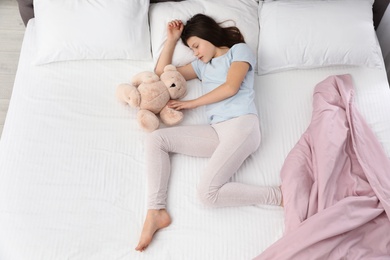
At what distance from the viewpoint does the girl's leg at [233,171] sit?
1.36m

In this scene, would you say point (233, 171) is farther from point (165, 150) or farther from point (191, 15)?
point (191, 15)

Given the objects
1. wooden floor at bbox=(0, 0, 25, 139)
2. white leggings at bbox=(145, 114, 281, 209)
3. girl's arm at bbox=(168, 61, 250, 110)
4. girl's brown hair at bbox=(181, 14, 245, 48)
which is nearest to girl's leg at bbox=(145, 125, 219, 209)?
white leggings at bbox=(145, 114, 281, 209)

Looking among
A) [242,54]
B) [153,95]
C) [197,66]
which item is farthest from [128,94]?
[242,54]

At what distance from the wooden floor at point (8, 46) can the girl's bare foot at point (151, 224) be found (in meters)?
1.06

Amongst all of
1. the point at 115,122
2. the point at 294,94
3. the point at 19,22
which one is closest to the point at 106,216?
the point at 115,122

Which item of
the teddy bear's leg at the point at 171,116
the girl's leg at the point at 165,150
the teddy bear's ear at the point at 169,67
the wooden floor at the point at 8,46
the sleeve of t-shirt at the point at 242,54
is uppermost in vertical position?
the sleeve of t-shirt at the point at 242,54

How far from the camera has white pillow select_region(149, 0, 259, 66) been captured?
1688 mm

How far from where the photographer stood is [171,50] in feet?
5.47

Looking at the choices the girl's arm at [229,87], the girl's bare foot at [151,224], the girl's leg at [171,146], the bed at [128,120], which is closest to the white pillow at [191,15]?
the bed at [128,120]

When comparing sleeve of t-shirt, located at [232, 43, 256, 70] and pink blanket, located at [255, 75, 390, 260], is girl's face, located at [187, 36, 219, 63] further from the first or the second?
pink blanket, located at [255, 75, 390, 260]

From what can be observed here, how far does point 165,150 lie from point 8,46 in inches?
50.3

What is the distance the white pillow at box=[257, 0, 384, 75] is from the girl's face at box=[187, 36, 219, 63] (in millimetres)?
243

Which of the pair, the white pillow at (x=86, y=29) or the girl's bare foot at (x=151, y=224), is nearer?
the girl's bare foot at (x=151, y=224)

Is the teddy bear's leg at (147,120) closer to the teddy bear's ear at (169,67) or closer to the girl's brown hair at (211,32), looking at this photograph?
the teddy bear's ear at (169,67)
